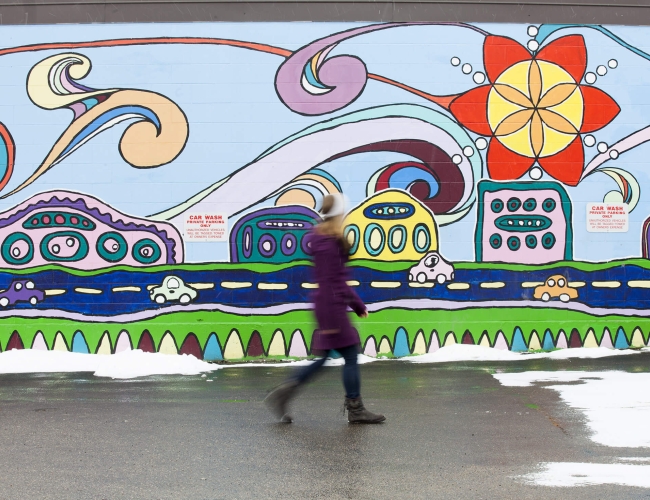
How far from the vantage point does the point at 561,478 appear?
190 inches

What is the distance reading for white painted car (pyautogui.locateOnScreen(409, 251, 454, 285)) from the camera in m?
9.95

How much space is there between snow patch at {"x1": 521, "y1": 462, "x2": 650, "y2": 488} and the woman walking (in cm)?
165

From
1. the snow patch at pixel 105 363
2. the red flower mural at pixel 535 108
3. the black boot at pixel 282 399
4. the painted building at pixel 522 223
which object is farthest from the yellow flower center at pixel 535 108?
the black boot at pixel 282 399

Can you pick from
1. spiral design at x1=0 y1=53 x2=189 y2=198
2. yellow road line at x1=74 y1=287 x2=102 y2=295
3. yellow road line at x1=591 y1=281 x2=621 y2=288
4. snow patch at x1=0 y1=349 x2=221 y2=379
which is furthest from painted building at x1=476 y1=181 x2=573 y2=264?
yellow road line at x1=74 y1=287 x2=102 y2=295

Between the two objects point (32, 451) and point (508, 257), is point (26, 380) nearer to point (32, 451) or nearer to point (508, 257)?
point (32, 451)

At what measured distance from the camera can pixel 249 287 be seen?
390 inches

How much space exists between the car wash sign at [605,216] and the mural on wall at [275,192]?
0.37ft

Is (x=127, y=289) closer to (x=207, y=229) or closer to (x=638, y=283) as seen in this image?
(x=207, y=229)

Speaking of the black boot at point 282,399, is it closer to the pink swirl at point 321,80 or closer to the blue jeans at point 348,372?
the blue jeans at point 348,372

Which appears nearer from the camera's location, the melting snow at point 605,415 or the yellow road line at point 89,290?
the melting snow at point 605,415

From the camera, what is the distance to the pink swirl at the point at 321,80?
997 centimetres

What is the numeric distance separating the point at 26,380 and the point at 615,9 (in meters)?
8.25

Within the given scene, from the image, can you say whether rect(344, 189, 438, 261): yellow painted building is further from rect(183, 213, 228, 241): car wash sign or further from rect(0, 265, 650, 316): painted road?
rect(183, 213, 228, 241): car wash sign

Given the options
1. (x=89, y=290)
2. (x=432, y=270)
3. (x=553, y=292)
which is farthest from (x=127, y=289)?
(x=553, y=292)
